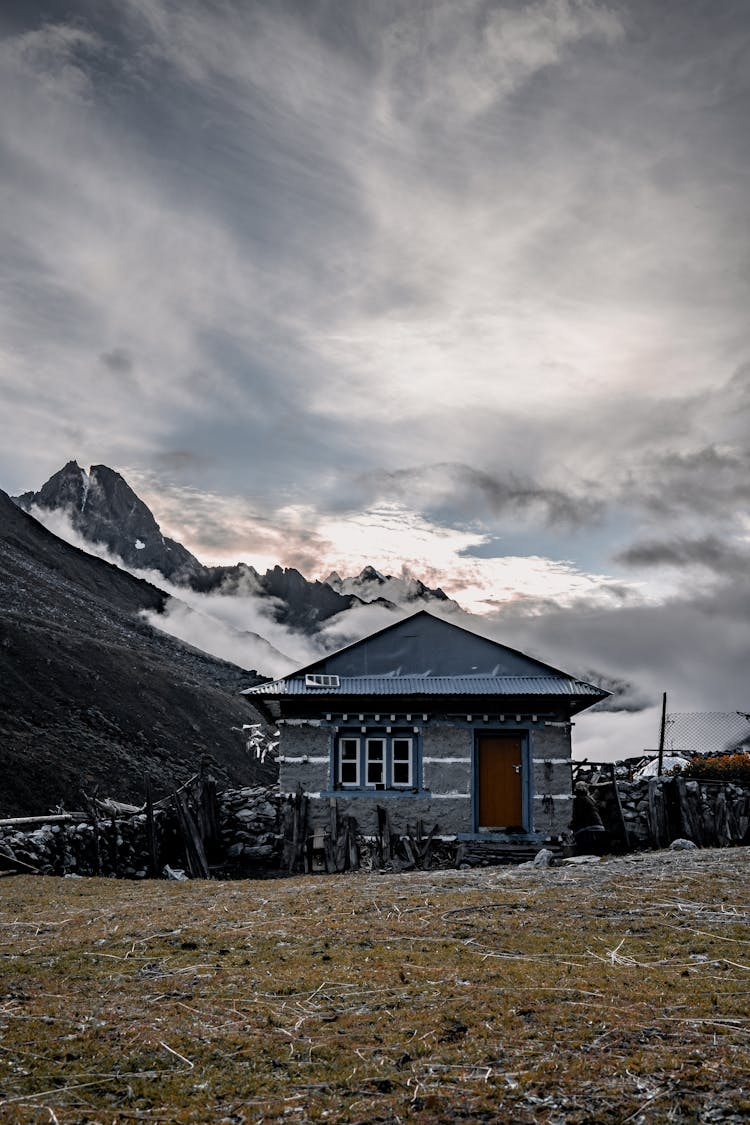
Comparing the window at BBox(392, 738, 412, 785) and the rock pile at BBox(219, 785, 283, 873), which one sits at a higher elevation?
the window at BBox(392, 738, 412, 785)

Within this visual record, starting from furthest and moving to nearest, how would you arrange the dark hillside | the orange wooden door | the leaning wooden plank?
the dark hillside
the orange wooden door
the leaning wooden plank

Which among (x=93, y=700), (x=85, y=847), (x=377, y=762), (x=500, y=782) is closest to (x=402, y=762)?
(x=377, y=762)

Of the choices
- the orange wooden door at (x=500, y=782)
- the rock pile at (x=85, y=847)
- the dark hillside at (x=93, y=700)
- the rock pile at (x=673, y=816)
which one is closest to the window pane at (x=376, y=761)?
the orange wooden door at (x=500, y=782)

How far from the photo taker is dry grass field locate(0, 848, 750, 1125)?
4906mm

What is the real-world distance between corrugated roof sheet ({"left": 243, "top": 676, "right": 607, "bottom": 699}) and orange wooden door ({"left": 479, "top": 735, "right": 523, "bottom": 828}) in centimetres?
137

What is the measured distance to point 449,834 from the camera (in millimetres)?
22953

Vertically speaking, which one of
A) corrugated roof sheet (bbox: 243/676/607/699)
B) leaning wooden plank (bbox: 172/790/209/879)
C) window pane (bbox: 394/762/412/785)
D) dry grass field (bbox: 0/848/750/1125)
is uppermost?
corrugated roof sheet (bbox: 243/676/607/699)

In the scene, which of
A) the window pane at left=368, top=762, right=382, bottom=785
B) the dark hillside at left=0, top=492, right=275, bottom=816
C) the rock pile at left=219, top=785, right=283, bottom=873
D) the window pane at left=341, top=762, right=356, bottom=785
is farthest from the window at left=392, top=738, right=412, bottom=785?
the dark hillside at left=0, top=492, right=275, bottom=816

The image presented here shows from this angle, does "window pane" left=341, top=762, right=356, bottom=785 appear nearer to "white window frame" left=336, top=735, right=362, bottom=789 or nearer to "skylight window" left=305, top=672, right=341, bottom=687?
"white window frame" left=336, top=735, right=362, bottom=789

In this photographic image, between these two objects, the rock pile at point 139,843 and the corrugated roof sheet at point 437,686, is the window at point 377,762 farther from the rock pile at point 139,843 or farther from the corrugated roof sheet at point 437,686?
the rock pile at point 139,843

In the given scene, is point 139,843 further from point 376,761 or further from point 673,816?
point 673,816

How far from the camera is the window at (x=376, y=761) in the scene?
23.4 m

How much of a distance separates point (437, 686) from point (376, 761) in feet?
8.20

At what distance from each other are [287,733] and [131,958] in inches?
582
